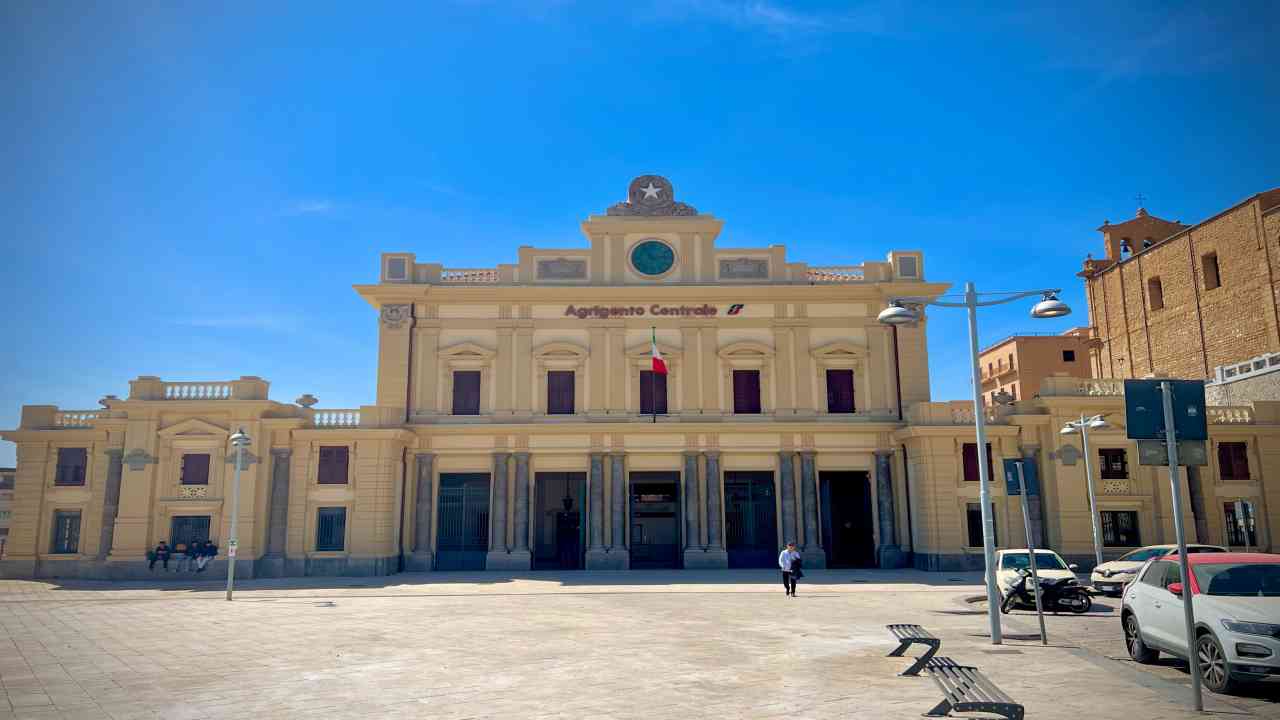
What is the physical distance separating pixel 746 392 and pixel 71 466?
27873 mm

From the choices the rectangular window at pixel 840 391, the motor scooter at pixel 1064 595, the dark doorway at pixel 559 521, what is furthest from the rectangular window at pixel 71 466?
the motor scooter at pixel 1064 595

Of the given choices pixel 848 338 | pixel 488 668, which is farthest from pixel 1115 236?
pixel 488 668

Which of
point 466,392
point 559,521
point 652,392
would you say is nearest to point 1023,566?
point 652,392

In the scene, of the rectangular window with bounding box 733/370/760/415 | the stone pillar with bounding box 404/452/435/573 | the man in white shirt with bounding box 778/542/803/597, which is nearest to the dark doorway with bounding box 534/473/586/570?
the stone pillar with bounding box 404/452/435/573

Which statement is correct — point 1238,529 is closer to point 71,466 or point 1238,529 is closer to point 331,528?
point 331,528

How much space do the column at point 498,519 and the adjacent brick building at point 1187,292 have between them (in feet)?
118

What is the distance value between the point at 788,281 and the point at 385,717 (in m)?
30.7

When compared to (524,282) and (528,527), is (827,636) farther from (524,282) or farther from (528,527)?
(524,282)

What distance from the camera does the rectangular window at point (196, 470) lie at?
33.3 meters

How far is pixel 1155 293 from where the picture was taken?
49.2 metres

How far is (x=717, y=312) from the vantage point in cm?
3738

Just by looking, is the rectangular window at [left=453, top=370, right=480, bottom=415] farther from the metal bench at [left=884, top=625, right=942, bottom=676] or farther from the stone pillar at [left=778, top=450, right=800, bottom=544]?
the metal bench at [left=884, top=625, right=942, bottom=676]

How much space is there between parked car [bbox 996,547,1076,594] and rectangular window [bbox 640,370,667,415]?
16403 mm

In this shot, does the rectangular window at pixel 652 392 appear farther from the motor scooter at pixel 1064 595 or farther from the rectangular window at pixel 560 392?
the motor scooter at pixel 1064 595
